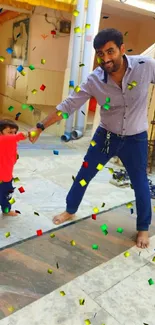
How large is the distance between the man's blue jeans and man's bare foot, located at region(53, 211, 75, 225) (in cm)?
25

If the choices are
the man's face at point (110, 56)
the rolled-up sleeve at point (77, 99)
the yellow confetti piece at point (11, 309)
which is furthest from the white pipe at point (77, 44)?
the yellow confetti piece at point (11, 309)

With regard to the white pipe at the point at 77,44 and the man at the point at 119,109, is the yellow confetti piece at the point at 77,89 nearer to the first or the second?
the man at the point at 119,109

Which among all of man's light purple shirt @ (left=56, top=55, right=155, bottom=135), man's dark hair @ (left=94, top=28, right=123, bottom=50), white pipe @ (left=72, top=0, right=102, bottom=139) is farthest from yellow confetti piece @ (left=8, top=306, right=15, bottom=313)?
white pipe @ (left=72, top=0, right=102, bottom=139)

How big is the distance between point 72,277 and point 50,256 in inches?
10.1

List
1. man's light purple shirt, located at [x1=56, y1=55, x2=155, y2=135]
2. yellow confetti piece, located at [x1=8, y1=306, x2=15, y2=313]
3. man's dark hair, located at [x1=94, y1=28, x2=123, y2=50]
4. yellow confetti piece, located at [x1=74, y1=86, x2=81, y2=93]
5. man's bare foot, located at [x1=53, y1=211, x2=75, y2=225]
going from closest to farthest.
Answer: yellow confetti piece, located at [x1=8, y1=306, x2=15, y2=313] → man's dark hair, located at [x1=94, y1=28, x2=123, y2=50] → man's light purple shirt, located at [x1=56, y1=55, x2=155, y2=135] → yellow confetti piece, located at [x1=74, y1=86, x2=81, y2=93] → man's bare foot, located at [x1=53, y1=211, x2=75, y2=225]

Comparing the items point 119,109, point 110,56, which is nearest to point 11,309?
point 119,109

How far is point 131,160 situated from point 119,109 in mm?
391

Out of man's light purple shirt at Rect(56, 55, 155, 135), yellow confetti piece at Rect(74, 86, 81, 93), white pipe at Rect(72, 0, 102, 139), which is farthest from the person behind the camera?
white pipe at Rect(72, 0, 102, 139)

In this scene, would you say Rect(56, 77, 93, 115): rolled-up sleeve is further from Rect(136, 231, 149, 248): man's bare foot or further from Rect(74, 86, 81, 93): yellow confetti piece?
Rect(136, 231, 149, 248): man's bare foot

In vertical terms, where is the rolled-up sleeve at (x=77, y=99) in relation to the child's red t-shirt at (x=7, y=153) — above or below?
above

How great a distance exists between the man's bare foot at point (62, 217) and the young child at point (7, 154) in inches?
16.4

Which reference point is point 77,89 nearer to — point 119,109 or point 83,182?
point 119,109

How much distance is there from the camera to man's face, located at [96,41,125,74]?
1855mm

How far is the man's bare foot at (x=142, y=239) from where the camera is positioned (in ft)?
7.39
